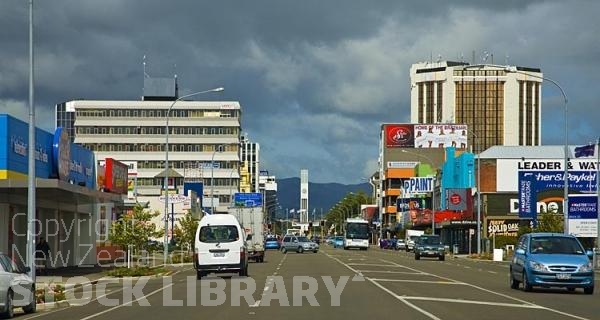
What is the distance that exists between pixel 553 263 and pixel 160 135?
A: 105 metres

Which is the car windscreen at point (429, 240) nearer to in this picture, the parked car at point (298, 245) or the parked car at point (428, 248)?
the parked car at point (428, 248)

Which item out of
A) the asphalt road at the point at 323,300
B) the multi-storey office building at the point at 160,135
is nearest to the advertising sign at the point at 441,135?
the multi-storey office building at the point at 160,135

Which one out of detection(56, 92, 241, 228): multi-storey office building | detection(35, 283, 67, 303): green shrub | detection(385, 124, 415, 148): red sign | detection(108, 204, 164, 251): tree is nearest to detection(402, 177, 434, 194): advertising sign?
detection(385, 124, 415, 148): red sign

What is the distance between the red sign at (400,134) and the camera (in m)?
165

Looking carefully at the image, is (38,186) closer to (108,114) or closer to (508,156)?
(508,156)

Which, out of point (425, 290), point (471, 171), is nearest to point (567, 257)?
point (425, 290)

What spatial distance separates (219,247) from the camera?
37781mm

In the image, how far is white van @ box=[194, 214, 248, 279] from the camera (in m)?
37.7

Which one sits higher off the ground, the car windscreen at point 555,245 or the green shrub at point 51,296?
the car windscreen at point 555,245

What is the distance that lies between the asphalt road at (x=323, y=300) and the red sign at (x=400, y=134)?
126933mm

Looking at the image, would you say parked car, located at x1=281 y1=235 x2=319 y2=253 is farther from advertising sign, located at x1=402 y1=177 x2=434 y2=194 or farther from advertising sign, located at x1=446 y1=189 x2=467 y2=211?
advertising sign, located at x1=402 y1=177 x2=434 y2=194

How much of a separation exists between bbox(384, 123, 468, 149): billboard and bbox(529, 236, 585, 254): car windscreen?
133 metres

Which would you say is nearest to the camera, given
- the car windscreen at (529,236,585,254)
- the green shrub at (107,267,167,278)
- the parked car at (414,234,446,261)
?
the car windscreen at (529,236,585,254)

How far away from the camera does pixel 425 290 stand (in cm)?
3041
